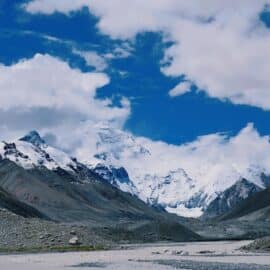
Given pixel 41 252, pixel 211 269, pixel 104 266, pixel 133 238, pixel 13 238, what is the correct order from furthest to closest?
pixel 133 238
pixel 13 238
pixel 41 252
pixel 104 266
pixel 211 269

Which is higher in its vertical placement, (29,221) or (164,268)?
(29,221)

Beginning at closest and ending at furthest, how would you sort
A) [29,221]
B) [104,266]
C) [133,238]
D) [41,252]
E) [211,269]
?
[211,269], [104,266], [41,252], [29,221], [133,238]

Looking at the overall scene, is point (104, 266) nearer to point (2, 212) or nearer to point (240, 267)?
point (240, 267)

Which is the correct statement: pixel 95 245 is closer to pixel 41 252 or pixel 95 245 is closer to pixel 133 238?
pixel 41 252

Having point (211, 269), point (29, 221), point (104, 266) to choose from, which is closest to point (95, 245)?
point (29, 221)

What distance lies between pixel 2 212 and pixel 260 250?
5061 cm

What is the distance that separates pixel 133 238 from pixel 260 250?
82691 millimetres

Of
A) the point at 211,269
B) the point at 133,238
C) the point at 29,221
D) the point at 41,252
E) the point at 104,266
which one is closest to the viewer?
the point at 211,269

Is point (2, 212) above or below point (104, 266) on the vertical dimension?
above

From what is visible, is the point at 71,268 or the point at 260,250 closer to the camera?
the point at 71,268

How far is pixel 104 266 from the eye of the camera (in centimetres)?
7544

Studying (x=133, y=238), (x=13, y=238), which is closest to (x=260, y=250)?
(x=13, y=238)

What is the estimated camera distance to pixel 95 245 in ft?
414

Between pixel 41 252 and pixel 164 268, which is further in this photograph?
pixel 41 252
